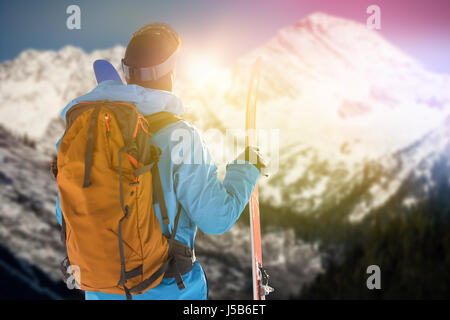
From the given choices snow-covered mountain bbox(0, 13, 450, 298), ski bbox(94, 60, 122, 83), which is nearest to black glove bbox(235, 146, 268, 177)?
ski bbox(94, 60, 122, 83)

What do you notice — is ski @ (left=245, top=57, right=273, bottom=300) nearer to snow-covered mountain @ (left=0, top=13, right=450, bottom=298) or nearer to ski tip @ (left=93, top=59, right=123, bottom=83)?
ski tip @ (left=93, top=59, right=123, bottom=83)

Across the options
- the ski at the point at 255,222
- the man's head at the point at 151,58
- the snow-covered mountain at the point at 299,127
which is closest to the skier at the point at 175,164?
the man's head at the point at 151,58

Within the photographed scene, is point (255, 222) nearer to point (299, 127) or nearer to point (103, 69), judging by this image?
point (103, 69)

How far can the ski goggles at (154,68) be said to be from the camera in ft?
2.34

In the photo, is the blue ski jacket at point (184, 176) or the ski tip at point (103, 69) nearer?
the blue ski jacket at point (184, 176)

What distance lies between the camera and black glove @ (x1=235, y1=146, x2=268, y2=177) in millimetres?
804

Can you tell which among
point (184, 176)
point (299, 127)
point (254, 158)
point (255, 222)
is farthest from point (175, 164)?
point (299, 127)

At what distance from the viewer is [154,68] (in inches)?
28.2

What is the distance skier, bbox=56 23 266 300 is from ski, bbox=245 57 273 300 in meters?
0.60

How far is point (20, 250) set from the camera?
3.97 meters

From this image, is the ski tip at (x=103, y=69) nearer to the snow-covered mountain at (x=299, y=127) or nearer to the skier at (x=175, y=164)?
the skier at (x=175, y=164)

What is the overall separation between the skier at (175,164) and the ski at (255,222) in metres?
0.60
